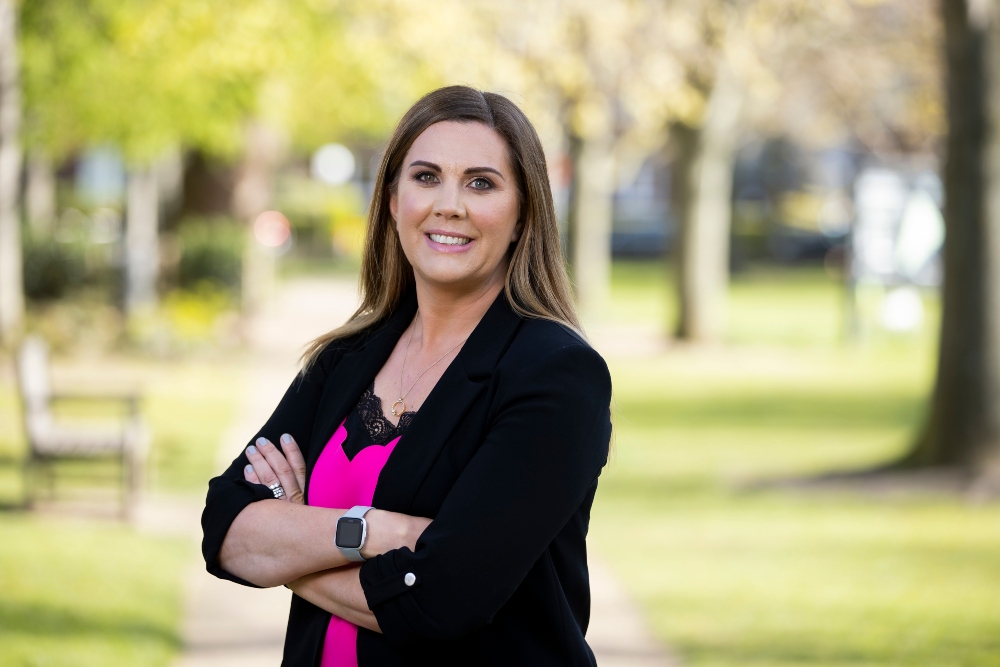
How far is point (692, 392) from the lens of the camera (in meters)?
16.7

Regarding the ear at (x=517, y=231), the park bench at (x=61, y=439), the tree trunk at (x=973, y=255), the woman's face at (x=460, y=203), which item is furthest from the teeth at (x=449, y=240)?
the tree trunk at (x=973, y=255)

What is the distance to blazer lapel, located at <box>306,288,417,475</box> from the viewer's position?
9.45ft

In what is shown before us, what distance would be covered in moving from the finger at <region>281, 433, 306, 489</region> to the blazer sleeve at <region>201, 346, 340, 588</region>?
0.09 ft

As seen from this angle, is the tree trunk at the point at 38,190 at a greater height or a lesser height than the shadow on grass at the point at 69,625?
greater

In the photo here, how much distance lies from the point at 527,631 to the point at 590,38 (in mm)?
13873

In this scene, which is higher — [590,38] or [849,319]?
[590,38]

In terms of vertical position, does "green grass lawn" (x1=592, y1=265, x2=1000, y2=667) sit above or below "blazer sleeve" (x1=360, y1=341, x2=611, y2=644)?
below

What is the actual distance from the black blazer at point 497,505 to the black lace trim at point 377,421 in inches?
3.2

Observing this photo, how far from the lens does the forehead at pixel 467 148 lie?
2791 mm

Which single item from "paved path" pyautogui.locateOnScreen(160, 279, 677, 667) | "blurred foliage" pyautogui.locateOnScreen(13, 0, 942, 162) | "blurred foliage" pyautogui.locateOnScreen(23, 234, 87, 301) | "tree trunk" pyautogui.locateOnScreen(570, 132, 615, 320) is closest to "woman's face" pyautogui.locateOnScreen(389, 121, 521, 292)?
"paved path" pyautogui.locateOnScreen(160, 279, 677, 667)

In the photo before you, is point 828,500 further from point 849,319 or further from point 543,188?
point 849,319

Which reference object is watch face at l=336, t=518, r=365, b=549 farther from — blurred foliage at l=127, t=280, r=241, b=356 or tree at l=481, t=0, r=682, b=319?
blurred foliage at l=127, t=280, r=241, b=356

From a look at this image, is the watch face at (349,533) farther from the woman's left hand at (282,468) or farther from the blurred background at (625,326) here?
the blurred background at (625,326)

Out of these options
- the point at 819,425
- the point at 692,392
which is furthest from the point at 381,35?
the point at 819,425
